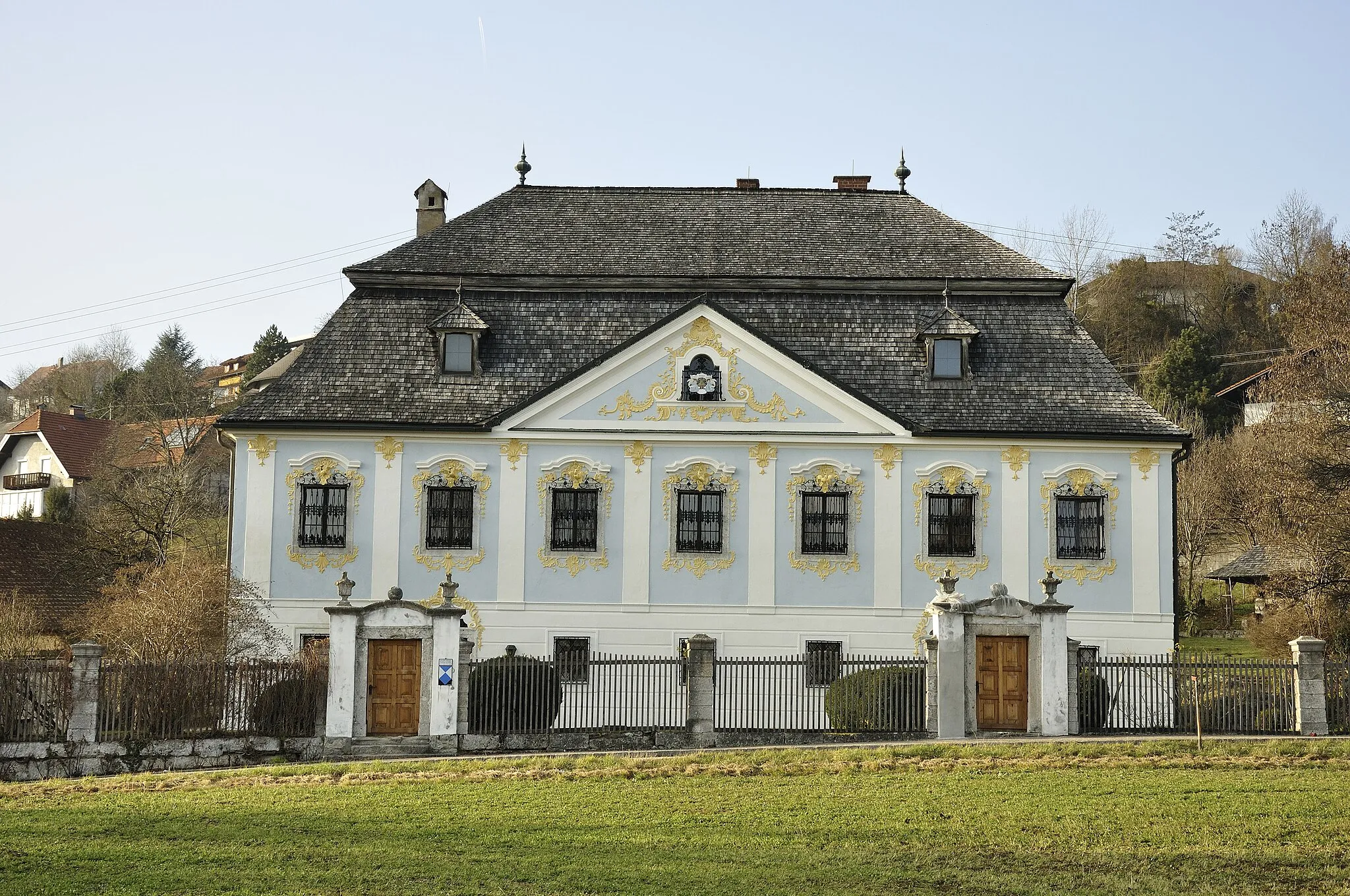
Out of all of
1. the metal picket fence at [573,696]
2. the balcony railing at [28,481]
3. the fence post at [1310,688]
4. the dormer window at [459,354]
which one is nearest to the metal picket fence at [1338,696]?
the fence post at [1310,688]

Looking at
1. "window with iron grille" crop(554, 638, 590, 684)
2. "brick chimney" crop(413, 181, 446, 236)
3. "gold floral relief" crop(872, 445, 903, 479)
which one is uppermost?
"brick chimney" crop(413, 181, 446, 236)

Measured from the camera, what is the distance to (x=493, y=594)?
2822 cm

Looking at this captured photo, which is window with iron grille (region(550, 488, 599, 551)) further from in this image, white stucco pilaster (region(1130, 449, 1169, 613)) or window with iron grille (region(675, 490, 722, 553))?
white stucco pilaster (region(1130, 449, 1169, 613))

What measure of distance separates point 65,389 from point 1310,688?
271 ft

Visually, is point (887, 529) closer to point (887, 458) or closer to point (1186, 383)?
point (887, 458)

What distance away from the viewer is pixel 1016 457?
2847cm

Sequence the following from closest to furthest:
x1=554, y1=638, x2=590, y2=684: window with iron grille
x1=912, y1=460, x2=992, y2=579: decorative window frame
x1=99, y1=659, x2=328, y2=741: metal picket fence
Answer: x1=99, y1=659, x2=328, y2=741: metal picket fence → x1=554, y1=638, x2=590, y2=684: window with iron grille → x1=912, y1=460, x2=992, y2=579: decorative window frame

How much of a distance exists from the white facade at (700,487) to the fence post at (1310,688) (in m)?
5.10

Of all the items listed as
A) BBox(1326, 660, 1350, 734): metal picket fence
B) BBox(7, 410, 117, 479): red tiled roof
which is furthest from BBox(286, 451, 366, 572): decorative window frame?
BBox(7, 410, 117, 479): red tiled roof

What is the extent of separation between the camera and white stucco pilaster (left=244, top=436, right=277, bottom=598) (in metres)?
28.1

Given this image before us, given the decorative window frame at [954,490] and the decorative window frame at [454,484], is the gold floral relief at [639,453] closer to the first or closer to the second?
the decorative window frame at [454,484]

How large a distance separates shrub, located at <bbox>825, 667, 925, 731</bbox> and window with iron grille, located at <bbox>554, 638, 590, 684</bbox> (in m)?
4.67

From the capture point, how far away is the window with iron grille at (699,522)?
93.7 ft

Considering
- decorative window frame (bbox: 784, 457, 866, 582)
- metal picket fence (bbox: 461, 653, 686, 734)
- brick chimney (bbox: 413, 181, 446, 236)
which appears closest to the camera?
metal picket fence (bbox: 461, 653, 686, 734)
